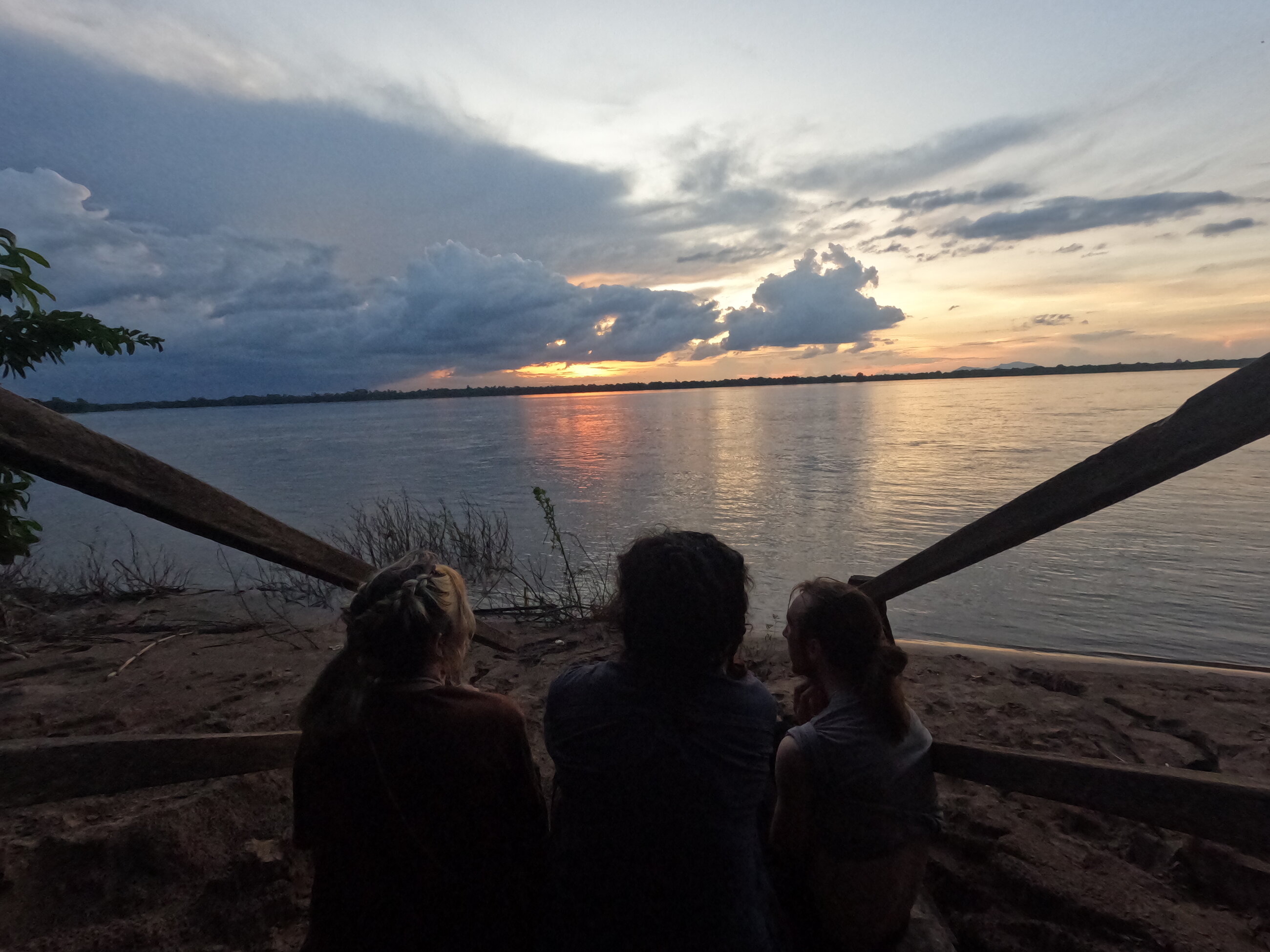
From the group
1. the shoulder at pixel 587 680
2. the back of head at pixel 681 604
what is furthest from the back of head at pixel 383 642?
the back of head at pixel 681 604

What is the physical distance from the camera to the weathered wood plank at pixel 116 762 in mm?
2041

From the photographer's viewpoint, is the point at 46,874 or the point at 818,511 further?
the point at 818,511

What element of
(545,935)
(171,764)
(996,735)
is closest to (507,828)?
(545,935)

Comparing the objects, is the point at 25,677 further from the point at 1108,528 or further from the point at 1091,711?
the point at 1108,528

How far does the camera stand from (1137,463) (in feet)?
6.03

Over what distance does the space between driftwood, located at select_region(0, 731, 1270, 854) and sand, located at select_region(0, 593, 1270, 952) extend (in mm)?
632

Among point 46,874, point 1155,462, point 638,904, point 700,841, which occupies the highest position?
point 1155,462

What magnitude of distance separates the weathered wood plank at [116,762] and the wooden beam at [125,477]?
773 mm

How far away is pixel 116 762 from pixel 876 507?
14315 millimetres

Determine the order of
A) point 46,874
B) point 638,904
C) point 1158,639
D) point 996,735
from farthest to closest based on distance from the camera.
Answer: point 1158,639, point 996,735, point 46,874, point 638,904

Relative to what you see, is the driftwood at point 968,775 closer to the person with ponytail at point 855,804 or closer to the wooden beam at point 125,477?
the person with ponytail at point 855,804

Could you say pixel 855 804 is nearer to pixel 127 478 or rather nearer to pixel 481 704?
pixel 481 704

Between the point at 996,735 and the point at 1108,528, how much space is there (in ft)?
31.6

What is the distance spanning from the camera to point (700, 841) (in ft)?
5.76
